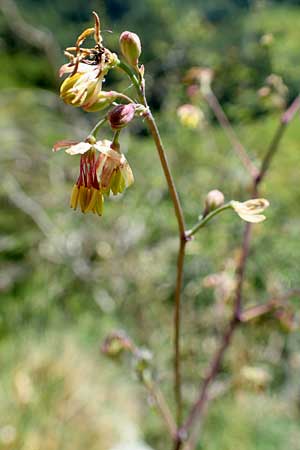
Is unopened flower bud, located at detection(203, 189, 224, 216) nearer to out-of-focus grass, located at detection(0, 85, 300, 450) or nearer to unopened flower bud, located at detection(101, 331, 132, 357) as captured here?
unopened flower bud, located at detection(101, 331, 132, 357)

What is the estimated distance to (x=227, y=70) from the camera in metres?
2.68

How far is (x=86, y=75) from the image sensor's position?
47 cm

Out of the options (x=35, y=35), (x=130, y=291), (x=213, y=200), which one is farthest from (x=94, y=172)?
(x=35, y=35)

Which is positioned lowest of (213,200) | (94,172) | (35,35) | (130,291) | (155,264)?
(130,291)

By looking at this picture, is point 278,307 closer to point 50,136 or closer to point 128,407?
point 128,407

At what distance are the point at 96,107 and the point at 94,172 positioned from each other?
0.06 meters

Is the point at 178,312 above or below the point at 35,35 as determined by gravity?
above

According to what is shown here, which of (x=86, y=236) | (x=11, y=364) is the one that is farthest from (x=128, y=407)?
(x=86, y=236)

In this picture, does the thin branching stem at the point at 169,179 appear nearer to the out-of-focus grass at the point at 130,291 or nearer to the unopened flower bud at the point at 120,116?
the unopened flower bud at the point at 120,116

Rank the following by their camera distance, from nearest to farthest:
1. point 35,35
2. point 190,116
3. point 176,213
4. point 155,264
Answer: point 176,213 → point 190,116 → point 155,264 → point 35,35

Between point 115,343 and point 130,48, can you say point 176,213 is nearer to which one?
point 130,48

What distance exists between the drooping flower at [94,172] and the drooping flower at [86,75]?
0.04 meters

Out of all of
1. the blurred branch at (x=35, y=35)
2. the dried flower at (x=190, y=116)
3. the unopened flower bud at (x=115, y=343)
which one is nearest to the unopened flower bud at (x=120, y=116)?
the unopened flower bud at (x=115, y=343)

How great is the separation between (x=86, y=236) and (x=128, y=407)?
1009 millimetres
